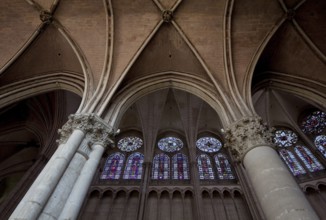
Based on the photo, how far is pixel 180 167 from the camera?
40.8ft

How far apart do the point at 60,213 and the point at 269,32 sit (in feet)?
29.0

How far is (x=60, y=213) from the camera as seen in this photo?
15.3 feet

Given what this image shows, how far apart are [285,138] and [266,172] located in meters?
9.08

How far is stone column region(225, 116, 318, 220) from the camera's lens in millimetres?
4277

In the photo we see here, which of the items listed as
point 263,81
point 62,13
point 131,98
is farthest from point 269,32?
point 62,13

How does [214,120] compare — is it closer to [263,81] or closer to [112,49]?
[263,81]

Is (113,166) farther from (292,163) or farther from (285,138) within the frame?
(285,138)

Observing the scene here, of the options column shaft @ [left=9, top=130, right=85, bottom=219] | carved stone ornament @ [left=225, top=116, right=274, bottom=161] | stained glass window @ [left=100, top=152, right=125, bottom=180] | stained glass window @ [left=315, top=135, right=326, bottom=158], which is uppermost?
stained glass window @ [left=315, top=135, right=326, bottom=158]

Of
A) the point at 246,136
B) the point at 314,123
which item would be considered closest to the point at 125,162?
the point at 246,136

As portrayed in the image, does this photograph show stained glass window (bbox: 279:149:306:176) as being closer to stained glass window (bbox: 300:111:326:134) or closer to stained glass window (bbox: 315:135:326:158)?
stained glass window (bbox: 315:135:326:158)

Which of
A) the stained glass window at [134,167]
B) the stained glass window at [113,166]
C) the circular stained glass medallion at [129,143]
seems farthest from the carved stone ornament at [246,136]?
the circular stained glass medallion at [129,143]

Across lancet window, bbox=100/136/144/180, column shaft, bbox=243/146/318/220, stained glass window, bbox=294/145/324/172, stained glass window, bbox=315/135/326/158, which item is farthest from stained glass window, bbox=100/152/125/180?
stained glass window, bbox=315/135/326/158

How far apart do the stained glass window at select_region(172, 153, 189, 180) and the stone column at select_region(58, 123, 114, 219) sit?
19.4ft

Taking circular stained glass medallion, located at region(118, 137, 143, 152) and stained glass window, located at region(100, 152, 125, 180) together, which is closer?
stained glass window, located at region(100, 152, 125, 180)
